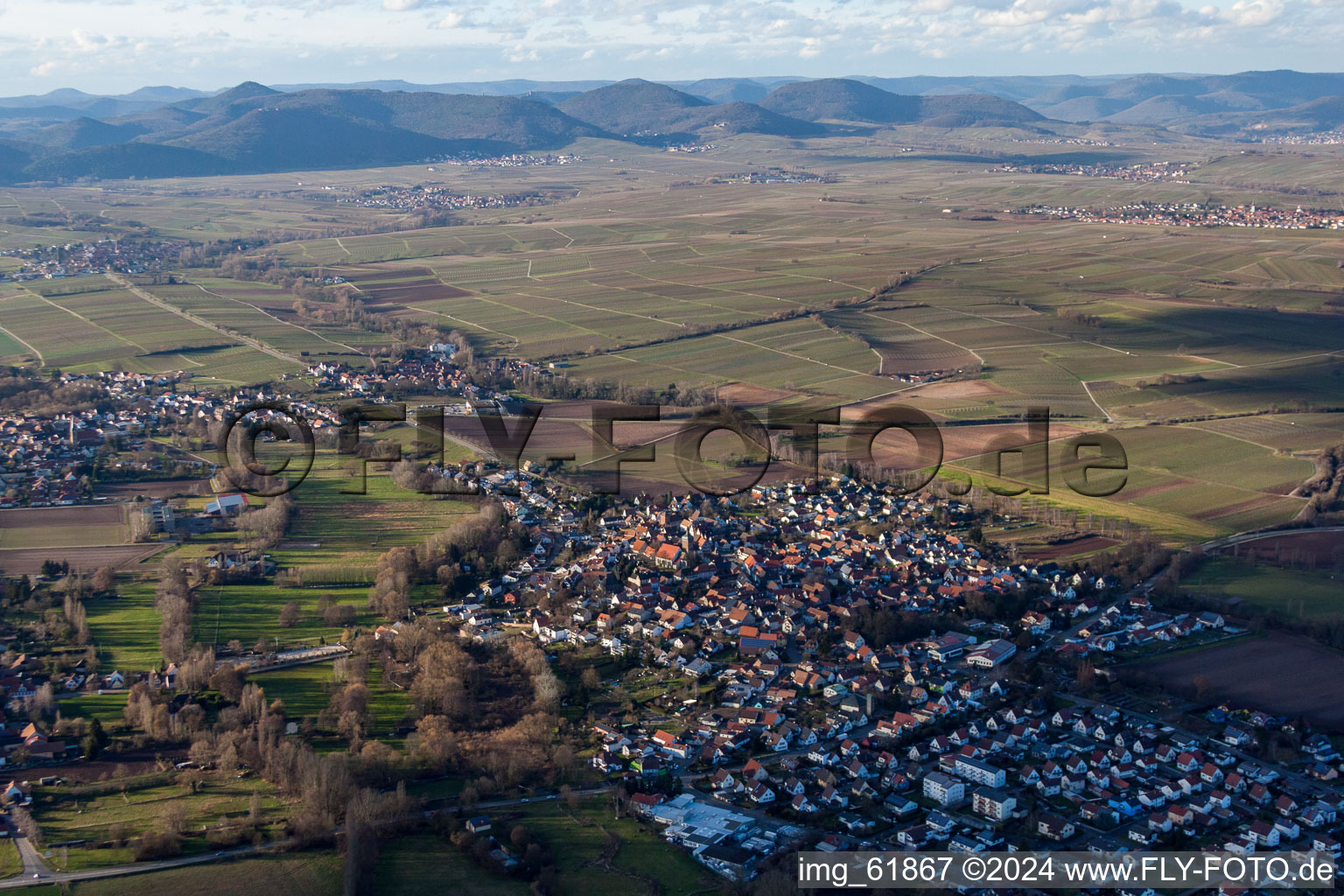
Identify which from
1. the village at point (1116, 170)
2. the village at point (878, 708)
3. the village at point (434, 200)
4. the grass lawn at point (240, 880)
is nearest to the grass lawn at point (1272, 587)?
the village at point (878, 708)

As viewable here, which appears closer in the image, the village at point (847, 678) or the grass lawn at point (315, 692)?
the village at point (847, 678)

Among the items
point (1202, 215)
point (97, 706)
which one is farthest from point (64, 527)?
point (1202, 215)

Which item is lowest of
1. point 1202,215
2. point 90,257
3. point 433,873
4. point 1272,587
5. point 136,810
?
point 433,873

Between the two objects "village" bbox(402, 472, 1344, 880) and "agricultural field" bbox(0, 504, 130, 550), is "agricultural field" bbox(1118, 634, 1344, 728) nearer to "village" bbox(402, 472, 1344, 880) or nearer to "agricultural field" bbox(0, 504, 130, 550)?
"village" bbox(402, 472, 1344, 880)

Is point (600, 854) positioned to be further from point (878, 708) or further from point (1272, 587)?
point (1272, 587)

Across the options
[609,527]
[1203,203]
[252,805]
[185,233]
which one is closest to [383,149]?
[185,233]

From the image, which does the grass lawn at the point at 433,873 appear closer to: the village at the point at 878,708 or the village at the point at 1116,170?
the village at the point at 878,708

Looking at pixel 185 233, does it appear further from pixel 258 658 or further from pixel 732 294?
pixel 258 658
